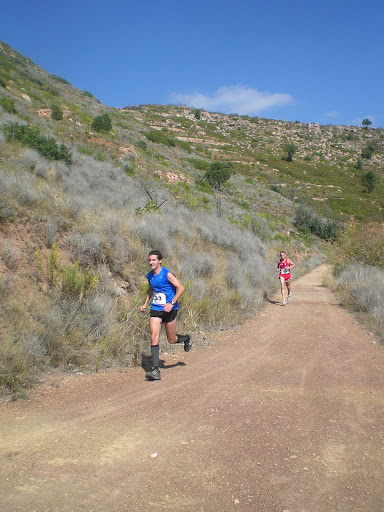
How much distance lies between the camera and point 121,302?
725 cm

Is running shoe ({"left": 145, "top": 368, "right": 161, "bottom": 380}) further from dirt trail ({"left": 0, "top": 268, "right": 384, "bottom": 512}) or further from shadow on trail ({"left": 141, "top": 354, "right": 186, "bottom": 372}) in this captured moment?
shadow on trail ({"left": 141, "top": 354, "right": 186, "bottom": 372})

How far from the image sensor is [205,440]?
143 inches

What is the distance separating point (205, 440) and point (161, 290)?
2.56m

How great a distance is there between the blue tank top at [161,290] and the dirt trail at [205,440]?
1.03 meters

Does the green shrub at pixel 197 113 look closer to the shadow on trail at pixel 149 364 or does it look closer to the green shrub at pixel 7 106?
the green shrub at pixel 7 106

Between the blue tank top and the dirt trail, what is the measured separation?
103 cm

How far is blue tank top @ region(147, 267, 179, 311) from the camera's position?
5751 mm

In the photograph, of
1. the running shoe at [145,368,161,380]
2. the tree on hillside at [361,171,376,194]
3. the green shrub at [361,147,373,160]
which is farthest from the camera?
Result: the green shrub at [361,147,373,160]

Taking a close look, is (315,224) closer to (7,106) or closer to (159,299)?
(7,106)

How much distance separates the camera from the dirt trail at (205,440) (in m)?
2.78

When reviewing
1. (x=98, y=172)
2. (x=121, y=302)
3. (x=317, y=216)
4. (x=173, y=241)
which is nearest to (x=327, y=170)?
(x=317, y=216)

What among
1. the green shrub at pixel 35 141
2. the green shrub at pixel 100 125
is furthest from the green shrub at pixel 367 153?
the green shrub at pixel 35 141

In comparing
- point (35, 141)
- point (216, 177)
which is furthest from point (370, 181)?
point (35, 141)

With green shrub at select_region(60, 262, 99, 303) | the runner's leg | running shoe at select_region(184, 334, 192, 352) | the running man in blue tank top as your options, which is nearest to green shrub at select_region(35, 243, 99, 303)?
green shrub at select_region(60, 262, 99, 303)
